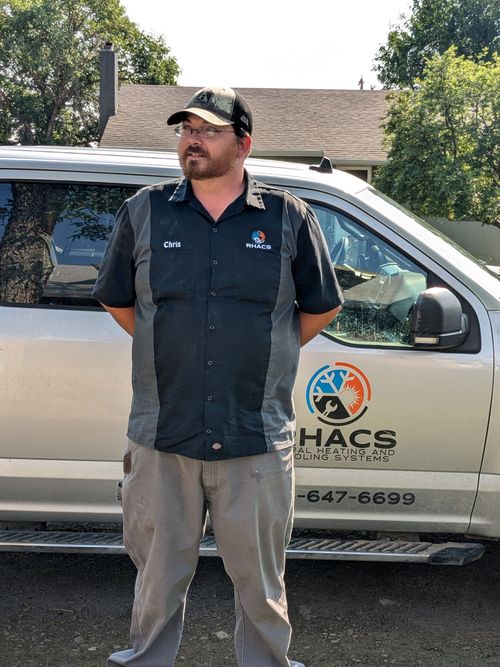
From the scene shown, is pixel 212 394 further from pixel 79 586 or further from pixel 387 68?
pixel 387 68

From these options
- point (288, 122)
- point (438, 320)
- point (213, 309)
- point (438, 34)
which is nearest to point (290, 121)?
point (288, 122)

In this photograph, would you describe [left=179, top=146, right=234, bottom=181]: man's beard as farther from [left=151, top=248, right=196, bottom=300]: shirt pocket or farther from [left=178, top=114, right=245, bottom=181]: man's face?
[left=151, top=248, right=196, bottom=300]: shirt pocket

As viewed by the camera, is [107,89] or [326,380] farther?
[107,89]

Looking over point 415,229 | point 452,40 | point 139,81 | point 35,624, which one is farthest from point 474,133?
point 139,81

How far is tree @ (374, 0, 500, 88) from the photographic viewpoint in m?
36.5

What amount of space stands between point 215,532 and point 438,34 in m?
38.4

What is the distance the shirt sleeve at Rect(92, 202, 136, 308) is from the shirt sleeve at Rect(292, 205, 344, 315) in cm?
53

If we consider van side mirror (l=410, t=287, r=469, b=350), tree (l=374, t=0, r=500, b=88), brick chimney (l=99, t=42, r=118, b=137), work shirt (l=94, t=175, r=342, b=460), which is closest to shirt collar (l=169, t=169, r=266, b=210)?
work shirt (l=94, t=175, r=342, b=460)

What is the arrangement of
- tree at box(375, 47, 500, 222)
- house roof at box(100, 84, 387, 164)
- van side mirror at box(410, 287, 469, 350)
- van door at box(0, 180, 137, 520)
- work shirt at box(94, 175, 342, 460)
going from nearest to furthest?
work shirt at box(94, 175, 342, 460)
van side mirror at box(410, 287, 469, 350)
van door at box(0, 180, 137, 520)
tree at box(375, 47, 500, 222)
house roof at box(100, 84, 387, 164)

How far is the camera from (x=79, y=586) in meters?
3.91

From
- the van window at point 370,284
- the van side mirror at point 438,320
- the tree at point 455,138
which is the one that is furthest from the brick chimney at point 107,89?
the van side mirror at point 438,320

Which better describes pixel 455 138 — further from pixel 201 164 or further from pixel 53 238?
pixel 201 164

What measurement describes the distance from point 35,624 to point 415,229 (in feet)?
7.94

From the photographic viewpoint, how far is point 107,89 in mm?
27047
